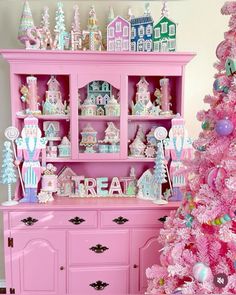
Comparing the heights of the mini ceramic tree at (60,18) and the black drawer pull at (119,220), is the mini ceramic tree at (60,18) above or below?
above

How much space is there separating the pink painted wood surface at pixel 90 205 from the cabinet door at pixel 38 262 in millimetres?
178

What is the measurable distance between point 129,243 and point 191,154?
2.73 ft

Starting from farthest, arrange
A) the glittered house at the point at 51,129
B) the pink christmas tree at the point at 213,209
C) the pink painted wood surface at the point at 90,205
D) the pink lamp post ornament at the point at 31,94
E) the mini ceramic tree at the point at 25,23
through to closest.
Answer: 1. the glittered house at the point at 51,129
2. the pink lamp post ornament at the point at 31,94
3. the mini ceramic tree at the point at 25,23
4. the pink painted wood surface at the point at 90,205
5. the pink christmas tree at the point at 213,209

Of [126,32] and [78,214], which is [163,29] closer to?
[126,32]

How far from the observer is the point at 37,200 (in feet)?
8.02

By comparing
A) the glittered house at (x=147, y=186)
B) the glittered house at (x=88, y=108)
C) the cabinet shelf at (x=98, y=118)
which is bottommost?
the glittered house at (x=147, y=186)

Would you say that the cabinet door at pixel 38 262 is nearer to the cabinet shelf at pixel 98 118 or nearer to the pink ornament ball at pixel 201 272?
the cabinet shelf at pixel 98 118

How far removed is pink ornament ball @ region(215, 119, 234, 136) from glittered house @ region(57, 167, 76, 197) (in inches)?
59.1

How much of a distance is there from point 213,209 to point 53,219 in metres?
1.25

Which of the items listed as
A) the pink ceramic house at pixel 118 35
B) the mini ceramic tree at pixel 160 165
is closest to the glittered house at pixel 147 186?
the mini ceramic tree at pixel 160 165

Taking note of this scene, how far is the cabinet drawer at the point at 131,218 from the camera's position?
236 centimetres

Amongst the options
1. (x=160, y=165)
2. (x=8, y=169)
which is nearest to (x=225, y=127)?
(x=160, y=165)

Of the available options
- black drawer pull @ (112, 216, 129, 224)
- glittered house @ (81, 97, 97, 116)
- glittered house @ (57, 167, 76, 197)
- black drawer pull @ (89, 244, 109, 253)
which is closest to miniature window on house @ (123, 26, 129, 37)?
glittered house @ (81, 97, 97, 116)

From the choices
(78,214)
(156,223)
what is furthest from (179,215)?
(78,214)
